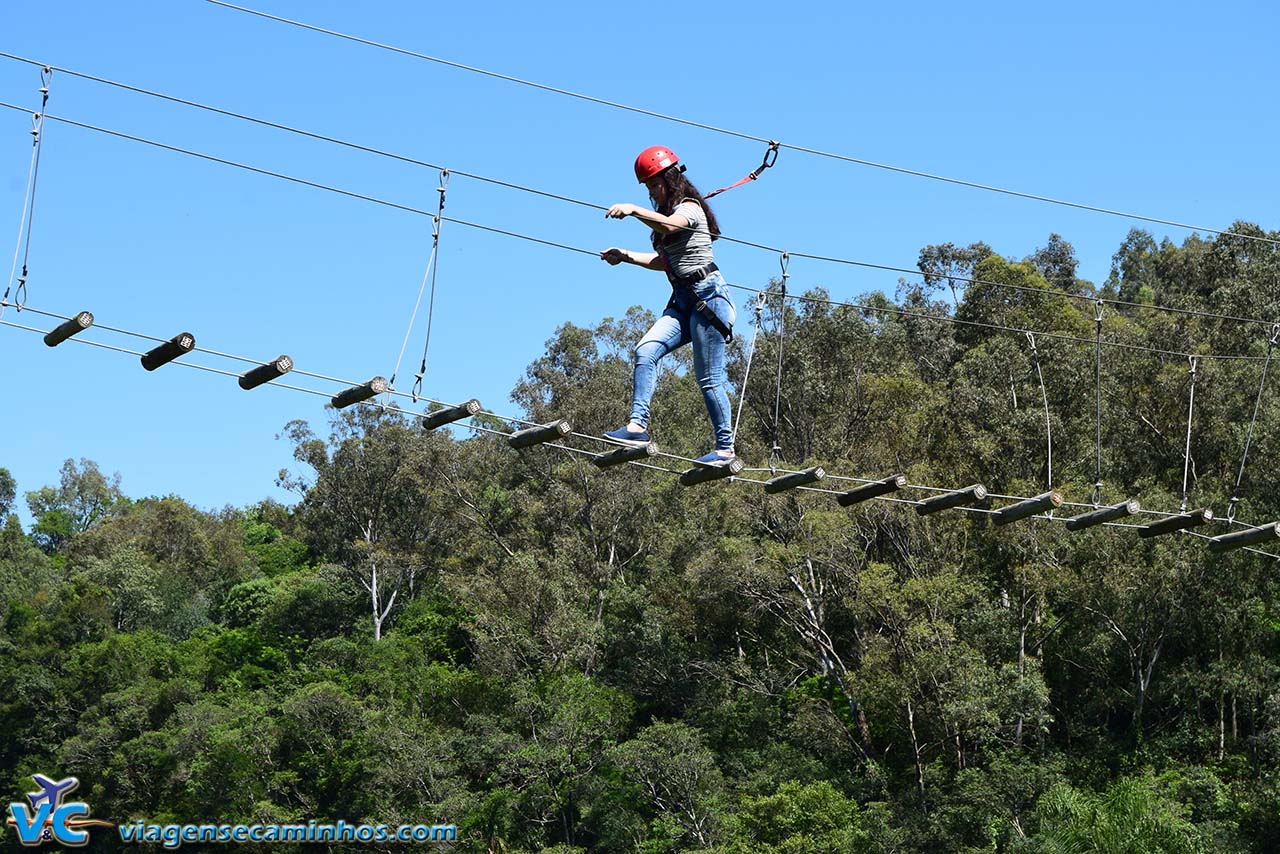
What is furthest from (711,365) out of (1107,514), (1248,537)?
(1248,537)

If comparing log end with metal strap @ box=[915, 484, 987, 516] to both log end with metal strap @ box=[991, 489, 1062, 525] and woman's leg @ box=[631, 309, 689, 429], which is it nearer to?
log end with metal strap @ box=[991, 489, 1062, 525]

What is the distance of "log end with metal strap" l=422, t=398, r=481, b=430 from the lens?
1025 centimetres

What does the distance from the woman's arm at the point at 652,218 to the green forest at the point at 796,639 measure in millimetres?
16315

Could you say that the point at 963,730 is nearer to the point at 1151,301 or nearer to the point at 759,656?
the point at 759,656

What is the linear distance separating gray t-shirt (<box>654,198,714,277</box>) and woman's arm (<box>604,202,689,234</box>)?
10 cm

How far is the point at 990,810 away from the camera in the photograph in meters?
28.3

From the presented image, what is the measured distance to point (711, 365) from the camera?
10.2m

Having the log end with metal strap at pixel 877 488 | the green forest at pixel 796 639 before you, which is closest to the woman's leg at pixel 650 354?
the log end with metal strap at pixel 877 488

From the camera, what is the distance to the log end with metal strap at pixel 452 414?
1025cm

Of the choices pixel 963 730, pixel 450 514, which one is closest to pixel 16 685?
pixel 450 514

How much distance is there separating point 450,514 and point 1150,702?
18.9 meters

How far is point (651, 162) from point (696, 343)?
4.03ft

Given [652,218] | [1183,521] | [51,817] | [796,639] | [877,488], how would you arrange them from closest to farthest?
1. [652,218]
2. [877,488]
3. [1183,521]
4. [796,639]
5. [51,817]

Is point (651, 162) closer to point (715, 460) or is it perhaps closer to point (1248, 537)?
point (715, 460)
